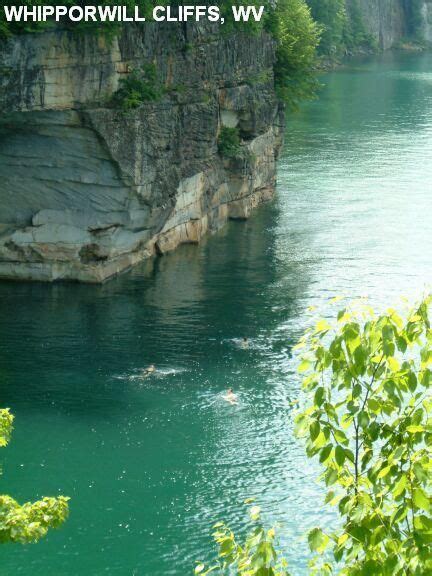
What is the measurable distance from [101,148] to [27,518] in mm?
26771

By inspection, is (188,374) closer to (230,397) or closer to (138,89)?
(230,397)

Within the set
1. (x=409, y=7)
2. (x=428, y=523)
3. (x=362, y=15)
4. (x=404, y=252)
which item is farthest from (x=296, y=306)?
(x=409, y=7)

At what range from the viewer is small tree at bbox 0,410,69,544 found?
13602 millimetres

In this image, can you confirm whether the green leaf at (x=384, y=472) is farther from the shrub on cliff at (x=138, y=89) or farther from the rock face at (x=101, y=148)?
the shrub on cliff at (x=138, y=89)

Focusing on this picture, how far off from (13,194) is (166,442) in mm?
15512

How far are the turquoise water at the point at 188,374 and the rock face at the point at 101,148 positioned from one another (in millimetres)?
1398

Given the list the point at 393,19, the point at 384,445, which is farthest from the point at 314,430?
the point at 393,19

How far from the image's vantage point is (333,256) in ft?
150

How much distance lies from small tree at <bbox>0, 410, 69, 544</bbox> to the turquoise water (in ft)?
10.9

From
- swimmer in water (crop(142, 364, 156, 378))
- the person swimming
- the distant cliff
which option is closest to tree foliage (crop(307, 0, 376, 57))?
the distant cliff

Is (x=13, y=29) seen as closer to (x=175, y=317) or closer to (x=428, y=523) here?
(x=175, y=317)

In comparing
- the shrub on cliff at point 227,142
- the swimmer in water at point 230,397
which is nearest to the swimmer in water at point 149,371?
the swimmer in water at point 230,397

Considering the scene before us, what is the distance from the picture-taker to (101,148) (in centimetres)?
3956

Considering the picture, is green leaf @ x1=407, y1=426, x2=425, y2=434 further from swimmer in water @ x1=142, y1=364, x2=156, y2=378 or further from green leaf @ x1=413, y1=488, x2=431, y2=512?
swimmer in water @ x1=142, y1=364, x2=156, y2=378
